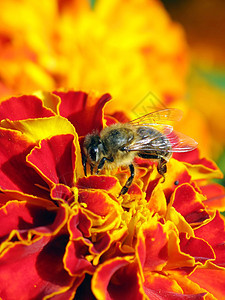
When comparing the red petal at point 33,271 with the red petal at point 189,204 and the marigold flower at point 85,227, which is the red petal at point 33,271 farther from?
the red petal at point 189,204

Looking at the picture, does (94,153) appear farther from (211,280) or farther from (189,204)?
(211,280)

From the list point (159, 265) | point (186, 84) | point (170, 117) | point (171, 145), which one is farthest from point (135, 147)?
point (186, 84)

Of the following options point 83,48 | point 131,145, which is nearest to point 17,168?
point 131,145

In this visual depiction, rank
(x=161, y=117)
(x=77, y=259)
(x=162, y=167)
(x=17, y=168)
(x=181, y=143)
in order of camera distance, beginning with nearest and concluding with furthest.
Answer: (x=77, y=259)
(x=17, y=168)
(x=162, y=167)
(x=181, y=143)
(x=161, y=117)

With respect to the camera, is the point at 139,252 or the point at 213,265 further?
the point at 213,265

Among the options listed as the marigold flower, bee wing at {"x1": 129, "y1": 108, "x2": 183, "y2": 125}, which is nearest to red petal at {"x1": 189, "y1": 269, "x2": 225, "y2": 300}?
the marigold flower

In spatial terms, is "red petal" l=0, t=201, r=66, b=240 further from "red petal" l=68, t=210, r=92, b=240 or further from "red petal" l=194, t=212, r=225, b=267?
"red petal" l=194, t=212, r=225, b=267

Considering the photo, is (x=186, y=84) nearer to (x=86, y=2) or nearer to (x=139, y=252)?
(x=86, y=2)
